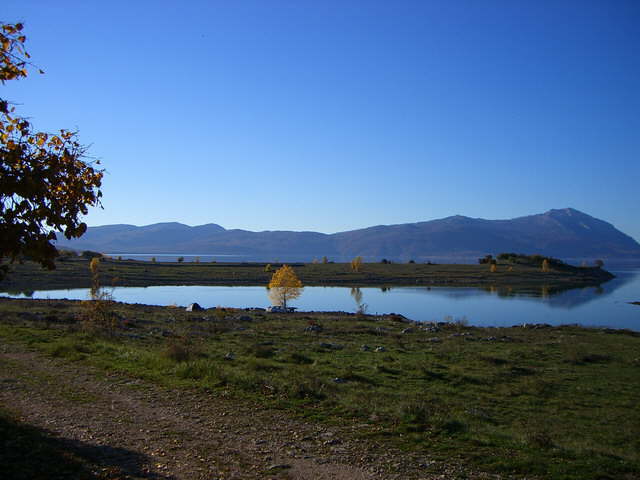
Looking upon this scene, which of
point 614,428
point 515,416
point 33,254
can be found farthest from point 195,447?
point 614,428

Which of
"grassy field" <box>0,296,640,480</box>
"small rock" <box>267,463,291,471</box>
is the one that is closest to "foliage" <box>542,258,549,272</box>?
"grassy field" <box>0,296,640,480</box>

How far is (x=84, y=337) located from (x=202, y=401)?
1092 centimetres

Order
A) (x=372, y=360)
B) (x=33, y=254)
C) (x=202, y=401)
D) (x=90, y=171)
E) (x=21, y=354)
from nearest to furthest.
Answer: (x=33, y=254) < (x=90, y=171) < (x=202, y=401) < (x=21, y=354) < (x=372, y=360)

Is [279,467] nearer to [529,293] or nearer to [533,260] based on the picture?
[529,293]

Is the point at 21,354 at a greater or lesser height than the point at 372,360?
greater

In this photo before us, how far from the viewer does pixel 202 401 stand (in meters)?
10.7

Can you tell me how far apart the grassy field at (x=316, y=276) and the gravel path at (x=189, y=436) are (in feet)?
245

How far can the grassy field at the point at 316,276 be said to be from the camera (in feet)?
280

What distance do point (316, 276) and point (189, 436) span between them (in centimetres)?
10260

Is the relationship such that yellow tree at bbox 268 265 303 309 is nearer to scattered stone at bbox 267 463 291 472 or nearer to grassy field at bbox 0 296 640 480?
grassy field at bbox 0 296 640 480

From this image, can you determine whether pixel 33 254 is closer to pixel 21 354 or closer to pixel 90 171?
pixel 90 171

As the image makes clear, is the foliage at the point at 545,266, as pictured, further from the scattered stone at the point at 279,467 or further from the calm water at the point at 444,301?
the scattered stone at the point at 279,467

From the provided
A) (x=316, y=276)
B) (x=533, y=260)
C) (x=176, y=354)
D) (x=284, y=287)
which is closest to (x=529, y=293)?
(x=316, y=276)

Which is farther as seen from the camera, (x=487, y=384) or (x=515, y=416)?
(x=487, y=384)
